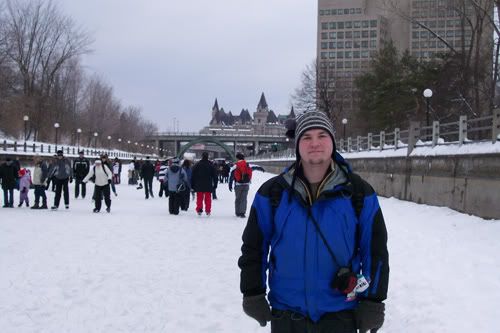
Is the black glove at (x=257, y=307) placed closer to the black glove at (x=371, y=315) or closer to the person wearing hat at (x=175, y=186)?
the black glove at (x=371, y=315)

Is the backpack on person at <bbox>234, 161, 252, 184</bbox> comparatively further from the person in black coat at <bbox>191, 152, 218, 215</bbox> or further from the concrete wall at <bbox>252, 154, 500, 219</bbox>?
the concrete wall at <bbox>252, 154, 500, 219</bbox>

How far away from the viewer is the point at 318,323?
2.40 meters

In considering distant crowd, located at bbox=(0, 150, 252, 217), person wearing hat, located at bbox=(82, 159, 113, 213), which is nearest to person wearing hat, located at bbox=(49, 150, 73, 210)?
distant crowd, located at bbox=(0, 150, 252, 217)

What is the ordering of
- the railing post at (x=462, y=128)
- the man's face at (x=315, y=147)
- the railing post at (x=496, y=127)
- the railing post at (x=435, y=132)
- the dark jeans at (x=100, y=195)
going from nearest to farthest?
the man's face at (x=315, y=147), the railing post at (x=496, y=127), the railing post at (x=462, y=128), the dark jeans at (x=100, y=195), the railing post at (x=435, y=132)

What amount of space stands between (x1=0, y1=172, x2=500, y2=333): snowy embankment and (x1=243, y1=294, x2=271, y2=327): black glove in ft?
7.84

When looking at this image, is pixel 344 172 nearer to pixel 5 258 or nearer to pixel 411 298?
pixel 411 298

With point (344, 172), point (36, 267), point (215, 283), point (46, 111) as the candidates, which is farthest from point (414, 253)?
point (46, 111)

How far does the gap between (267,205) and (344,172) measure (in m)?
0.43

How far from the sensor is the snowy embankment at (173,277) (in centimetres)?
489

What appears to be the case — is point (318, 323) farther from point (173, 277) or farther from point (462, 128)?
point (462, 128)

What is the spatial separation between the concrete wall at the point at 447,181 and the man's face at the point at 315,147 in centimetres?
979

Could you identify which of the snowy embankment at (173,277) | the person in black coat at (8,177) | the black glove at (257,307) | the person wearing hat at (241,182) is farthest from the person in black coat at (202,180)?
the black glove at (257,307)

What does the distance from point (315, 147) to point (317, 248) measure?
508 millimetres

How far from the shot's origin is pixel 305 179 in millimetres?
2559
